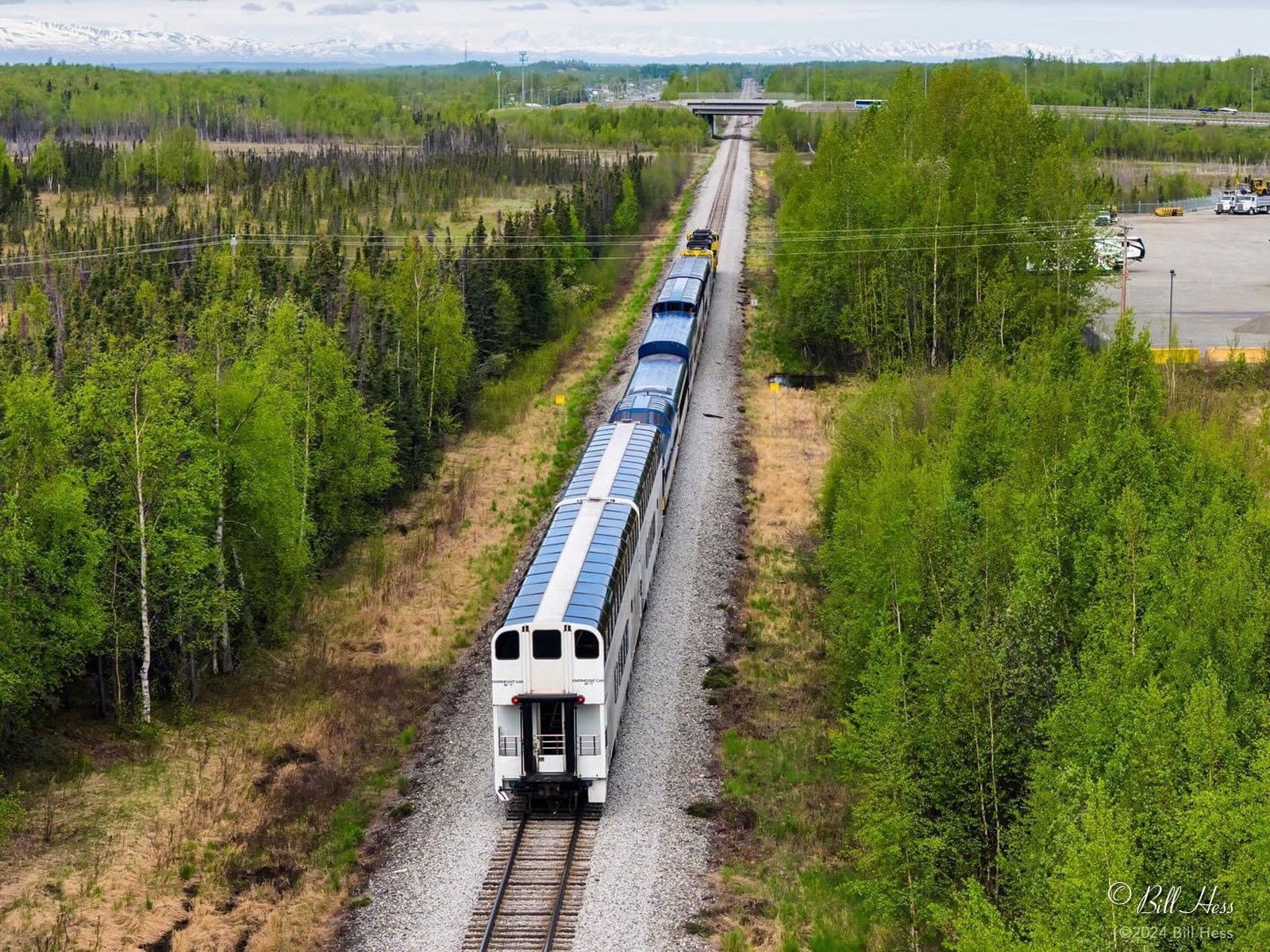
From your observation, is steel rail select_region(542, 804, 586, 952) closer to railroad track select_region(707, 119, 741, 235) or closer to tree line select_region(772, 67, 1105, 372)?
tree line select_region(772, 67, 1105, 372)

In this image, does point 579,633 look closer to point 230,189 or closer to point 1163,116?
point 230,189

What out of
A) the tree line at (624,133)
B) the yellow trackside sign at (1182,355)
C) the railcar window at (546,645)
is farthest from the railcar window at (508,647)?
the tree line at (624,133)

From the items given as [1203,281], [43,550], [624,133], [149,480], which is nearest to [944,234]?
[1203,281]

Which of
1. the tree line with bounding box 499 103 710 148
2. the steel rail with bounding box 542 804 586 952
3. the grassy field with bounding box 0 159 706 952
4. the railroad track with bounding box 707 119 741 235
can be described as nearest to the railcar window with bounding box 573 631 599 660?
the steel rail with bounding box 542 804 586 952

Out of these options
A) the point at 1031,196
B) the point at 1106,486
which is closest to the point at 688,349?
the point at 1031,196

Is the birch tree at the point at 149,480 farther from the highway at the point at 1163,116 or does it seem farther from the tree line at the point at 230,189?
the highway at the point at 1163,116

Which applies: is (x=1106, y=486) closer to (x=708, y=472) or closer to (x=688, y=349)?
(x=708, y=472)
